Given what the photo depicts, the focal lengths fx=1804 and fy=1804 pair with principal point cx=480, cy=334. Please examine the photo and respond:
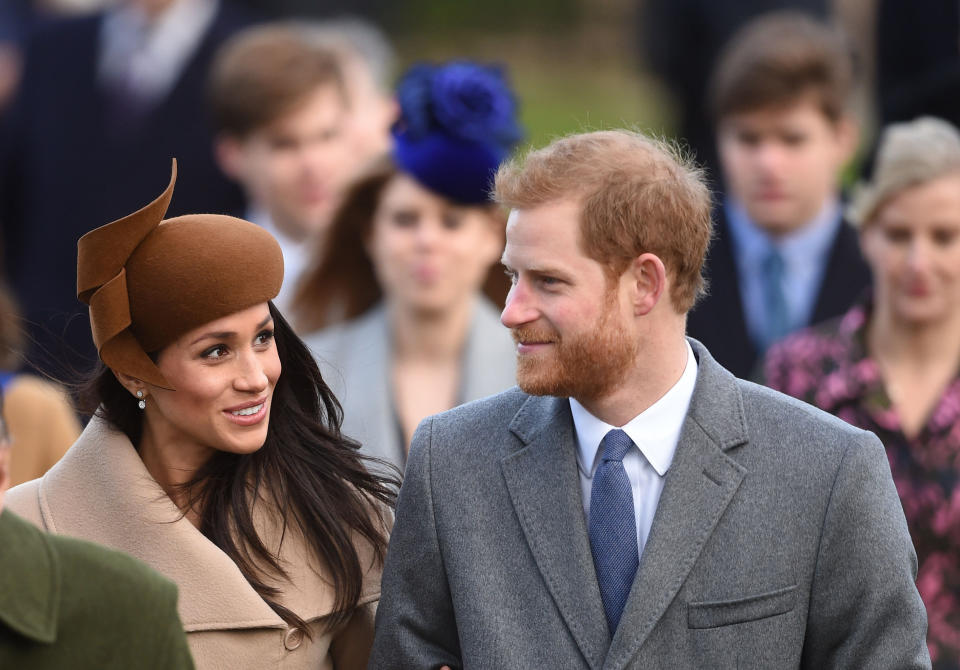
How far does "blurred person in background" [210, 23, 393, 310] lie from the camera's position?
7758 millimetres

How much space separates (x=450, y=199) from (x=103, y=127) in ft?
8.37

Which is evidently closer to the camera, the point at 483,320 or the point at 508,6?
the point at 483,320

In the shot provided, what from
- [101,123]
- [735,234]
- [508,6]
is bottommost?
[508,6]

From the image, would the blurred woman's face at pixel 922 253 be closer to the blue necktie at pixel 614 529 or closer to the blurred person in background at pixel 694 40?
the blue necktie at pixel 614 529

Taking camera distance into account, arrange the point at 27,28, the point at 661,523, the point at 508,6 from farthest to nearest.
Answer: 1. the point at 508,6
2. the point at 27,28
3. the point at 661,523

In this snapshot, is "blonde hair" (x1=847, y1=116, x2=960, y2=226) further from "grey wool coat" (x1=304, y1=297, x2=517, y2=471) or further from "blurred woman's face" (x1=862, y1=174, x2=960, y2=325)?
"grey wool coat" (x1=304, y1=297, x2=517, y2=471)

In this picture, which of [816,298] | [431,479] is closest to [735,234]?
[816,298]

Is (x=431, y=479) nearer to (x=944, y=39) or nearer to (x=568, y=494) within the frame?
(x=568, y=494)

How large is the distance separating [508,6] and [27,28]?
14953 millimetres

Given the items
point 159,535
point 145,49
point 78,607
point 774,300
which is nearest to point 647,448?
point 159,535

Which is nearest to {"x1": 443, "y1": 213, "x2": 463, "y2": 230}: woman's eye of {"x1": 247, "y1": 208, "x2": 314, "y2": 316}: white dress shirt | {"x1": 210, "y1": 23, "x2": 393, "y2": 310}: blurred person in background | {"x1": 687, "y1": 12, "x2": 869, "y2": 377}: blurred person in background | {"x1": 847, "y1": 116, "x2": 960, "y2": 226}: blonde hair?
{"x1": 247, "y1": 208, "x2": 314, "y2": 316}: white dress shirt

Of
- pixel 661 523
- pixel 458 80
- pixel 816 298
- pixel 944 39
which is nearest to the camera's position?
pixel 661 523

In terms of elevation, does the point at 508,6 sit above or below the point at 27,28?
below

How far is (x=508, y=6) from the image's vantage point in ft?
83.8
